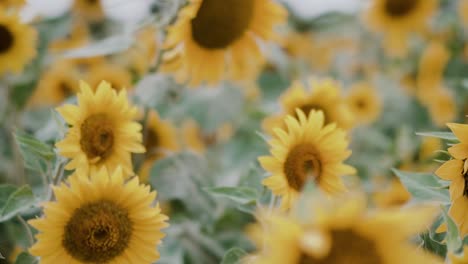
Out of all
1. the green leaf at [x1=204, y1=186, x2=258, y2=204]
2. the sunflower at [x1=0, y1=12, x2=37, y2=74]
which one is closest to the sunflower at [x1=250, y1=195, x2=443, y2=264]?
the green leaf at [x1=204, y1=186, x2=258, y2=204]

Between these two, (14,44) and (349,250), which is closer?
(349,250)

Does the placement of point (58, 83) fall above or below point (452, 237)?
below

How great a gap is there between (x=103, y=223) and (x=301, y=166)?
0.24 meters

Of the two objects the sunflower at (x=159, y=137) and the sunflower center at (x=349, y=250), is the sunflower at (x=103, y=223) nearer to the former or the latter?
the sunflower center at (x=349, y=250)

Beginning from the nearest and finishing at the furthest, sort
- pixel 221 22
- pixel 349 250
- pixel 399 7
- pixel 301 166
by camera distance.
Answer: pixel 349 250 < pixel 301 166 < pixel 221 22 < pixel 399 7

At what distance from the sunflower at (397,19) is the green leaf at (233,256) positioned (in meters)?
1.26

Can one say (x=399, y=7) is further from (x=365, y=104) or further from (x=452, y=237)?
(x=452, y=237)

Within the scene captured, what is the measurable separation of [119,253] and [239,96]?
36.4 inches

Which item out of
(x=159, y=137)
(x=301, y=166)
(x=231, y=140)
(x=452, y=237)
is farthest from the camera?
(x=231, y=140)

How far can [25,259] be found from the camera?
712mm

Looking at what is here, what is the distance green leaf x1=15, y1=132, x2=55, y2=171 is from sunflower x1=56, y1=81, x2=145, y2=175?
35 millimetres

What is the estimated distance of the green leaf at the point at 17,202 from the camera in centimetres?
71

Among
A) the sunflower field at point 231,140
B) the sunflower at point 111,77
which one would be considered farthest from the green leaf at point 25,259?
the sunflower at point 111,77

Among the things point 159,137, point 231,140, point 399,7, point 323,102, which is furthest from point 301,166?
point 399,7
